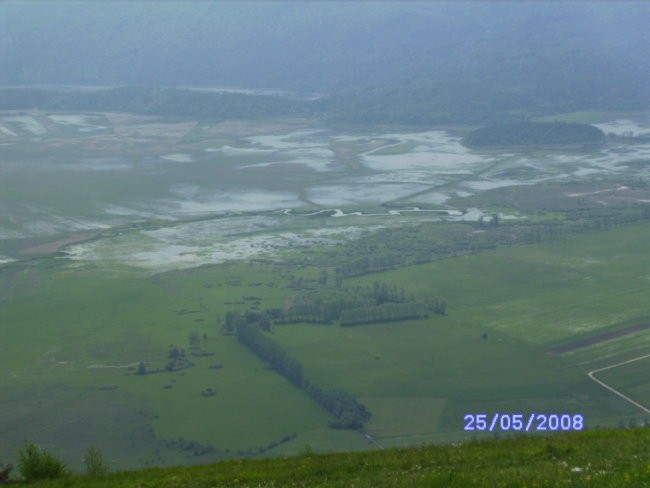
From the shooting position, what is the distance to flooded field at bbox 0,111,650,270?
66.9 metres

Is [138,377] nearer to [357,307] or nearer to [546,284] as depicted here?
[357,307]

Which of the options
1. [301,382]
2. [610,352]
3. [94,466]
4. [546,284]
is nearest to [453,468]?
[94,466]

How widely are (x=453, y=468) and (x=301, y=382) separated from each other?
78.9 feet

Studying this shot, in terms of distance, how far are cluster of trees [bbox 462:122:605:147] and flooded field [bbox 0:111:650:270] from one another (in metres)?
2.89

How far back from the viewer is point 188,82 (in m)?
185

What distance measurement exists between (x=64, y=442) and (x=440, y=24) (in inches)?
6765

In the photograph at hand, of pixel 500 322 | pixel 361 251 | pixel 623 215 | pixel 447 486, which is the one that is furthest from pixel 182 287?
pixel 447 486

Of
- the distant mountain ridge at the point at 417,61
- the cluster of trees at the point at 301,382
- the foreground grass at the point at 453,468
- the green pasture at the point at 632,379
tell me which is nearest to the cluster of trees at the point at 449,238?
the cluster of trees at the point at 301,382

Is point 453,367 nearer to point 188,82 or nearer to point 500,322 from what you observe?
point 500,322

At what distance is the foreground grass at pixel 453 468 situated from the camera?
12398 millimetres

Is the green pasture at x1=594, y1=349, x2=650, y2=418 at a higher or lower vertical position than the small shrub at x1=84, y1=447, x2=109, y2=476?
lower

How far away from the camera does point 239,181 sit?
87.0 meters
